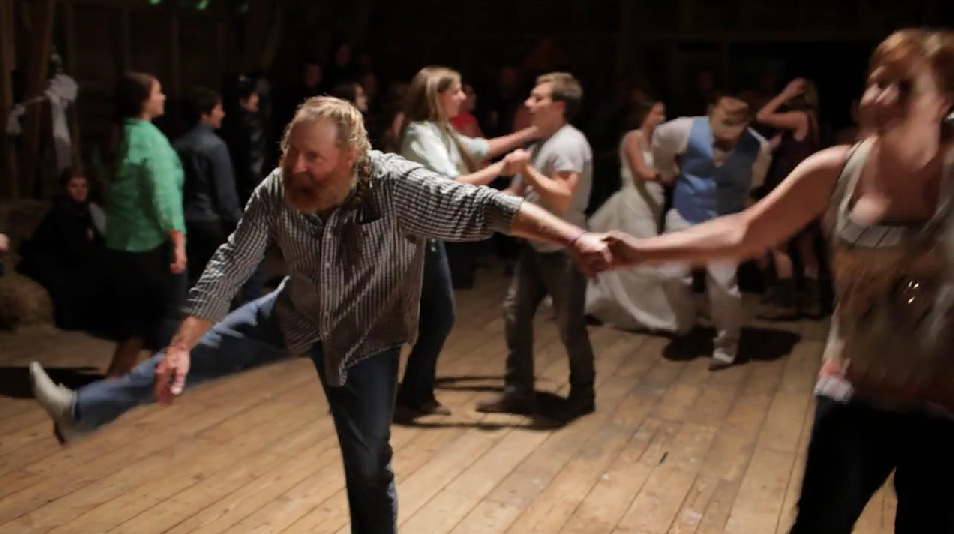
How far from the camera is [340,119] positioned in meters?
2.09

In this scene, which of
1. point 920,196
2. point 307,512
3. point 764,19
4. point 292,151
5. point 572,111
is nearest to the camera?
point 920,196

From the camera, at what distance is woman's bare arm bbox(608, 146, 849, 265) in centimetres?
169

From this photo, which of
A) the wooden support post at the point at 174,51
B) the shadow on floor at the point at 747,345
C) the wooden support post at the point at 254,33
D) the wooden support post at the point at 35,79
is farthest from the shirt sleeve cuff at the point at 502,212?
the wooden support post at the point at 254,33

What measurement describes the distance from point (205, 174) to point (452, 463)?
211 centimetres

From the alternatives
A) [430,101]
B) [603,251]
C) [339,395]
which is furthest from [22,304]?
[603,251]

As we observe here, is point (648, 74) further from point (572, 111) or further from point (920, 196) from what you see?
point (920, 196)

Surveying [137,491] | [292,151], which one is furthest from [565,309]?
[292,151]

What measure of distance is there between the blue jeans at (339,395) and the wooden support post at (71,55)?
5076 mm

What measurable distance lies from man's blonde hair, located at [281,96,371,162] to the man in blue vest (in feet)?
9.66

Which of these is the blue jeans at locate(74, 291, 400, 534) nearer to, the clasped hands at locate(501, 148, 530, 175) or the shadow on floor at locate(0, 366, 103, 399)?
the clasped hands at locate(501, 148, 530, 175)

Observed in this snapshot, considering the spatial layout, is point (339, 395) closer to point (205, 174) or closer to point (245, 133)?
point (205, 174)

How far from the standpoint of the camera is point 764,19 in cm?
929

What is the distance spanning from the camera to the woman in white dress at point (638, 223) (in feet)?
17.9

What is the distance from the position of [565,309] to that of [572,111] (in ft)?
2.70
